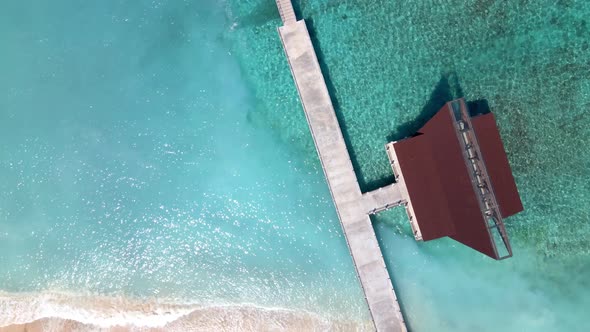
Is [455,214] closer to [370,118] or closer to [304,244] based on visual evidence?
[370,118]

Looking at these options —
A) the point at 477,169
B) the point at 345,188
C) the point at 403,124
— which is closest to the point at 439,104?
the point at 403,124

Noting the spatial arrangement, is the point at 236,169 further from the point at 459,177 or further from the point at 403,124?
the point at 459,177

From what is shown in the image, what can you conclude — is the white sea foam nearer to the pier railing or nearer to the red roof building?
the red roof building

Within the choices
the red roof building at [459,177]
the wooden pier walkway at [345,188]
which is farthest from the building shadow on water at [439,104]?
the wooden pier walkway at [345,188]

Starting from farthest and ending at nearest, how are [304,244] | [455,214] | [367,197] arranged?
[304,244], [367,197], [455,214]

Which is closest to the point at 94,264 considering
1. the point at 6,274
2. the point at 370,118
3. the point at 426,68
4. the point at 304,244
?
the point at 6,274
